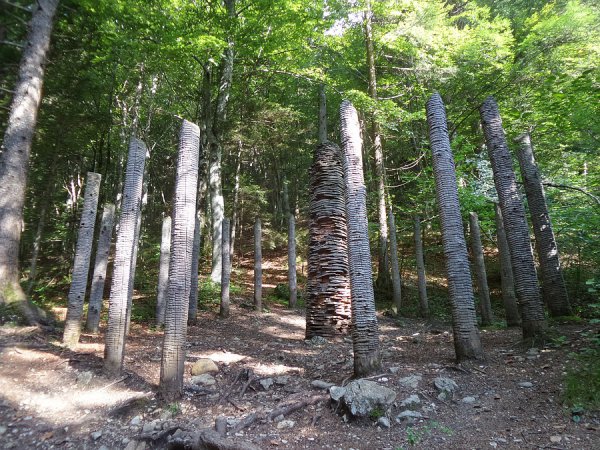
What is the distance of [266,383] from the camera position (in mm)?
5520

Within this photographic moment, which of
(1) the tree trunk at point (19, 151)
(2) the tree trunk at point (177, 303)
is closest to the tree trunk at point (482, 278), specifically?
(2) the tree trunk at point (177, 303)

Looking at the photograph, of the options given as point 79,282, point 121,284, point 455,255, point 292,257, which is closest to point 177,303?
point 121,284

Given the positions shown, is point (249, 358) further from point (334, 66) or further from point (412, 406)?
point (334, 66)

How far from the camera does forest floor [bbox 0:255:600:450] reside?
3.79m

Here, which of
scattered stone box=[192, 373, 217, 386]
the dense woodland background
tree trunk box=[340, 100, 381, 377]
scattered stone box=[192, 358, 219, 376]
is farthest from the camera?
the dense woodland background

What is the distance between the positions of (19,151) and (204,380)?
691cm

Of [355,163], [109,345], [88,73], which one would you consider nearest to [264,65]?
[88,73]

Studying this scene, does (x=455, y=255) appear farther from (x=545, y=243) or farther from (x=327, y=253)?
(x=327, y=253)

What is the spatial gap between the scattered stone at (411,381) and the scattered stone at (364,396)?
47cm

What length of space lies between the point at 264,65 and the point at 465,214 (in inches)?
482

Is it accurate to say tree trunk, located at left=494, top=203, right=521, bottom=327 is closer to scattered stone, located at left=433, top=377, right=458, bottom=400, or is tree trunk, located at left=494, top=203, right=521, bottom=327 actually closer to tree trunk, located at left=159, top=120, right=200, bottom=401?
scattered stone, located at left=433, top=377, right=458, bottom=400

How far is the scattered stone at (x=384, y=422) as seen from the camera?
4027 mm

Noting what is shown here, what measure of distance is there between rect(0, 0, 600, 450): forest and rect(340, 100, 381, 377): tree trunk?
33 mm

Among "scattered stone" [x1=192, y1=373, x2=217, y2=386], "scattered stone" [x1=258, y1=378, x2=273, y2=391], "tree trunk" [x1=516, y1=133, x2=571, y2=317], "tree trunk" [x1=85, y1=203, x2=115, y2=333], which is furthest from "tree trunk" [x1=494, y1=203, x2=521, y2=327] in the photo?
"tree trunk" [x1=85, y1=203, x2=115, y2=333]
